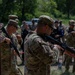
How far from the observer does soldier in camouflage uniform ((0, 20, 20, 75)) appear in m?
7.04

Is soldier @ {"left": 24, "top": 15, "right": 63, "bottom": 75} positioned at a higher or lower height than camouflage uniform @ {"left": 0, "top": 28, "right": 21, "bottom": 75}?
higher

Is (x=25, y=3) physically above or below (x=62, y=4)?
above

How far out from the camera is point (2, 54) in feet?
23.6

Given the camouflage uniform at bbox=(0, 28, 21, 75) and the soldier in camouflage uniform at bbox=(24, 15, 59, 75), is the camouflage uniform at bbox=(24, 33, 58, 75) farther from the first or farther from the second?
the camouflage uniform at bbox=(0, 28, 21, 75)

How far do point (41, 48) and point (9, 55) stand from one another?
2.56 meters

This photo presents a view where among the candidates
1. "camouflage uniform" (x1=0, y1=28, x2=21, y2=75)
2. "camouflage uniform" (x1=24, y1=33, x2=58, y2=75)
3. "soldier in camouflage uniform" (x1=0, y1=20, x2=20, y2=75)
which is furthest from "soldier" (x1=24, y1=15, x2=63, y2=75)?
"camouflage uniform" (x1=0, y1=28, x2=21, y2=75)

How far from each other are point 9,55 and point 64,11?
5705 cm

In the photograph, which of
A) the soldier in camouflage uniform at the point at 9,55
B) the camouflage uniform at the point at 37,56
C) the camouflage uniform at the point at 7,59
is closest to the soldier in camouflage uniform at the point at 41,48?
the camouflage uniform at the point at 37,56

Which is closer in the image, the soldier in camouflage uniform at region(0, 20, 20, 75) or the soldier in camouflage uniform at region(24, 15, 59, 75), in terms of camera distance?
the soldier in camouflage uniform at region(24, 15, 59, 75)

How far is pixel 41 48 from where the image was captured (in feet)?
15.7

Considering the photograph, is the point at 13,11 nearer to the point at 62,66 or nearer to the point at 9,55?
the point at 62,66

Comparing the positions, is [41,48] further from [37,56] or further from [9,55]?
[9,55]

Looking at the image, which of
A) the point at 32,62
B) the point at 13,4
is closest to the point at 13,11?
the point at 13,4

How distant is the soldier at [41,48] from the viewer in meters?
4.79
